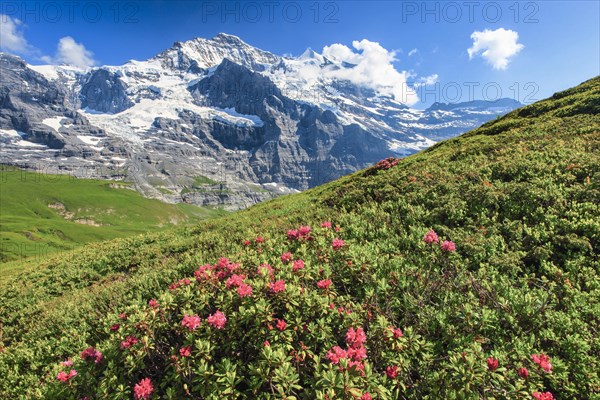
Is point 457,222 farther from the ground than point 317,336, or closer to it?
farther from the ground

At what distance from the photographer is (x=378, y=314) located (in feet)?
21.3

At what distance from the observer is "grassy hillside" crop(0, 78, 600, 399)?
17.1 ft

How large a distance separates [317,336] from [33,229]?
161 m

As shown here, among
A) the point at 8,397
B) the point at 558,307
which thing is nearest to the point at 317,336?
the point at 558,307

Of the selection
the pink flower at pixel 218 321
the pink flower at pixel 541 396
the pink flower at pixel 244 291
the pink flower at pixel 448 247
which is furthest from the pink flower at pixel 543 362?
the pink flower at pixel 218 321

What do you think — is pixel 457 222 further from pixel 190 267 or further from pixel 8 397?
pixel 8 397

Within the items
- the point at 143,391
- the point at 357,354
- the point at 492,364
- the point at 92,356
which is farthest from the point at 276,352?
the point at 92,356

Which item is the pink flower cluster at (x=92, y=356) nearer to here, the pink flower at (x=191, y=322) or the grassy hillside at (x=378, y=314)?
the grassy hillside at (x=378, y=314)

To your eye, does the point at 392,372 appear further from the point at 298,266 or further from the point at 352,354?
the point at 298,266

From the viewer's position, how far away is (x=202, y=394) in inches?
197

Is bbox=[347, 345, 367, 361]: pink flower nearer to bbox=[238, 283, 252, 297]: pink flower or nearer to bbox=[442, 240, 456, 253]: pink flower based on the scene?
bbox=[238, 283, 252, 297]: pink flower

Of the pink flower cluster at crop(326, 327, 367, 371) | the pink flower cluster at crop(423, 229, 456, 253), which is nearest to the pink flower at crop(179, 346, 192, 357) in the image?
the pink flower cluster at crop(326, 327, 367, 371)

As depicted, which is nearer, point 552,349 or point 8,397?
point 552,349

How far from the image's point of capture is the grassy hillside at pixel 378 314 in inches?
206
